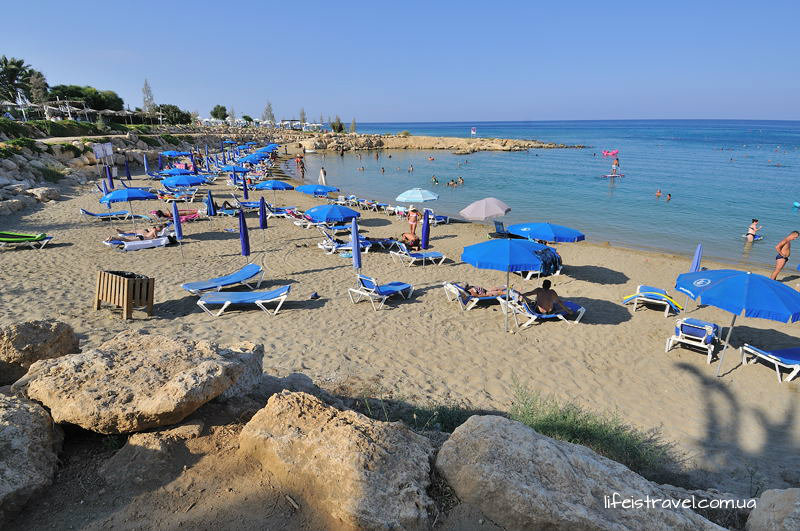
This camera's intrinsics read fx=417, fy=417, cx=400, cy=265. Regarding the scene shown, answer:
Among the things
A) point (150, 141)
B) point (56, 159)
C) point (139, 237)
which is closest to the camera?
point (139, 237)

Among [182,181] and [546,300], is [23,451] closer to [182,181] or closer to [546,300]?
[546,300]

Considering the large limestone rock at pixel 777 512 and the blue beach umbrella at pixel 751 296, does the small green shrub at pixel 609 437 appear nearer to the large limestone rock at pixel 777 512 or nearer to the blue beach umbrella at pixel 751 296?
the large limestone rock at pixel 777 512

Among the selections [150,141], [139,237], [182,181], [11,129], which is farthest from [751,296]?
[150,141]

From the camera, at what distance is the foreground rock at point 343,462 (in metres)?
2.36

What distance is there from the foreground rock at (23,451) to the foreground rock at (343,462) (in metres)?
1.17

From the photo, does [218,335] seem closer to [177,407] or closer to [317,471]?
[177,407]

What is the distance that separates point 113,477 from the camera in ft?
8.91

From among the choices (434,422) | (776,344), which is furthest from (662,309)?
(434,422)

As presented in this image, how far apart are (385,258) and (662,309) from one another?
22.4ft

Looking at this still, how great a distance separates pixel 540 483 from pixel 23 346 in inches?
183

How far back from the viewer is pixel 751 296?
5441 mm

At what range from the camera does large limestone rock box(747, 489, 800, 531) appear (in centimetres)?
227

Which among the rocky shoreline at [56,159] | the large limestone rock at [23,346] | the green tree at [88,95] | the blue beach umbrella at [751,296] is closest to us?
the large limestone rock at [23,346]

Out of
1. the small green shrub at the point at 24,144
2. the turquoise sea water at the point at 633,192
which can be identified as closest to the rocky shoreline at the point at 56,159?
the small green shrub at the point at 24,144
